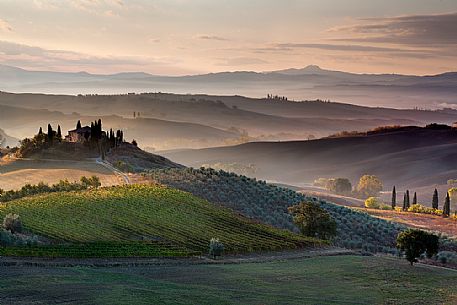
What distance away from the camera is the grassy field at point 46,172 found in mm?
105562

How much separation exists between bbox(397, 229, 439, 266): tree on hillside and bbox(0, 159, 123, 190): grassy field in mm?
50413

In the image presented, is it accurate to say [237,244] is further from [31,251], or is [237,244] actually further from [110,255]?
[31,251]

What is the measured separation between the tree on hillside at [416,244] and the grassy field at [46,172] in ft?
165

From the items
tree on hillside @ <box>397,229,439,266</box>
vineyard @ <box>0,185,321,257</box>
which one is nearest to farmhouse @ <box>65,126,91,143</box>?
vineyard @ <box>0,185,321,257</box>

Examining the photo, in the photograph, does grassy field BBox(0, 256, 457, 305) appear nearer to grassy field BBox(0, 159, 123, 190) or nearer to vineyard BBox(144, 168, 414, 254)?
vineyard BBox(144, 168, 414, 254)

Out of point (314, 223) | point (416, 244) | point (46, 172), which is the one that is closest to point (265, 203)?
point (314, 223)

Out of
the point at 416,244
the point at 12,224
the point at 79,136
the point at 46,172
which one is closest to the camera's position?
the point at 416,244

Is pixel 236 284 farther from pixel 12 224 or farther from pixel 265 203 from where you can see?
pixel 265 203

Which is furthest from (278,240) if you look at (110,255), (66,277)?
(66,277)

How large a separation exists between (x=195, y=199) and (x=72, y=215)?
19937mm

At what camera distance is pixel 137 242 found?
60969mm

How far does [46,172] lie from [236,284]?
77004 mm

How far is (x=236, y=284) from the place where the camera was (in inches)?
1774

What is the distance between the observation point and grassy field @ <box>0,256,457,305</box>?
37750 mm
